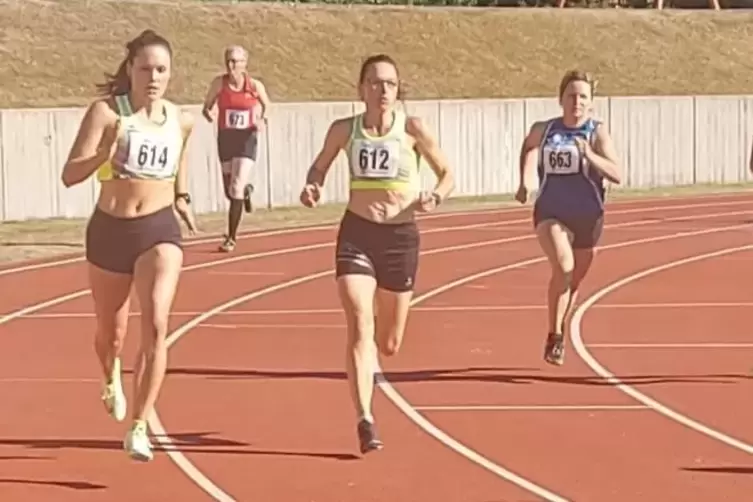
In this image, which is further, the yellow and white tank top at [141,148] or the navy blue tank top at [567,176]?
the navy blue tank top at [567,176]

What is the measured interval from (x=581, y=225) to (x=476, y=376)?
1.11 meters

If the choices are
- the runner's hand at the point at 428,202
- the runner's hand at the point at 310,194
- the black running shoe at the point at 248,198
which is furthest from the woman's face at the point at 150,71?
the black running shoe at the point at 248,198

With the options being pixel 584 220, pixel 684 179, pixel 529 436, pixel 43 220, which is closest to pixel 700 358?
pixel 584 220

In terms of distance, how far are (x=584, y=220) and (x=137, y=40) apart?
13.4 ft

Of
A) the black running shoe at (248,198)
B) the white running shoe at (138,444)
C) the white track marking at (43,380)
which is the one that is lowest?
the white track marking at (43,380)

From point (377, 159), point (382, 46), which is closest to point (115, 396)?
point (377, 159)

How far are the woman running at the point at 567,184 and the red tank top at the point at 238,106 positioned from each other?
733cm

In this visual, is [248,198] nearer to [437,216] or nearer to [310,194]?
[437,216]

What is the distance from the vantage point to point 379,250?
9.23 meters

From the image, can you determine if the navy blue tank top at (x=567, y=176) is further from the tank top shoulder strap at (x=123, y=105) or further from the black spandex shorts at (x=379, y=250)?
the tank top shoulder strap at (x=123, y=105)

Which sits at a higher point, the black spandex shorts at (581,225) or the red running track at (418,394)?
the black spandex shorts at (581,225)

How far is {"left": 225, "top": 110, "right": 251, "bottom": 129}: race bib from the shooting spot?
19.0 meters

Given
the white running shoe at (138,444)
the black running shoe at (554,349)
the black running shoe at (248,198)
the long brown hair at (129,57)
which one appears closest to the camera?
the white running shoe at (138,444)

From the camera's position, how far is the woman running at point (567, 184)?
38.0ft
